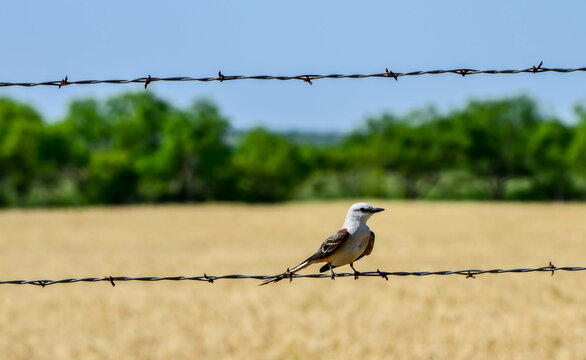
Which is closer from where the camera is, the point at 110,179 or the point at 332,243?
the point at 332,243

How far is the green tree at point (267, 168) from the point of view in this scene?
75625 mm

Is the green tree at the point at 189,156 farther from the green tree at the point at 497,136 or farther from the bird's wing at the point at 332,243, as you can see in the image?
the bird's wing at the point at 332,243

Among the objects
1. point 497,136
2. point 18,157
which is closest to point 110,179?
point 18,157

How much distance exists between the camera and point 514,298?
14445mm

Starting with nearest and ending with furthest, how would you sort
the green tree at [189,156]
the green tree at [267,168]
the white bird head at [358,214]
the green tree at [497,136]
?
1. the white bird head at [358,214]
2. the green tree at [189,156]
3. the green tree at [497,136]
4. the green tree at [267,168]

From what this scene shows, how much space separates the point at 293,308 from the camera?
46.3ft

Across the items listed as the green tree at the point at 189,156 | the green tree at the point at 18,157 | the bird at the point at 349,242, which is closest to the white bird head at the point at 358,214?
the bird at the point at 349,242

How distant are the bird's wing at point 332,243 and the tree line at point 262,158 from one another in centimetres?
6591

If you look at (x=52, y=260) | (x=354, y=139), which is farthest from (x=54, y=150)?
(x=52, y=260)

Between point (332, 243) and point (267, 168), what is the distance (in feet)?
234

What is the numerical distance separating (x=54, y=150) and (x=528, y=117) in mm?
52362

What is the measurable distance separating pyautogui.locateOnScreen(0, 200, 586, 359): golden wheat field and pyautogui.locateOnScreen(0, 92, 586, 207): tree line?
39.6 m

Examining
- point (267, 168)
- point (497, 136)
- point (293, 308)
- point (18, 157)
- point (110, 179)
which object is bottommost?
point (293, 308)

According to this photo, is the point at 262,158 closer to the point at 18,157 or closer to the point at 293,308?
the point at 18,157
